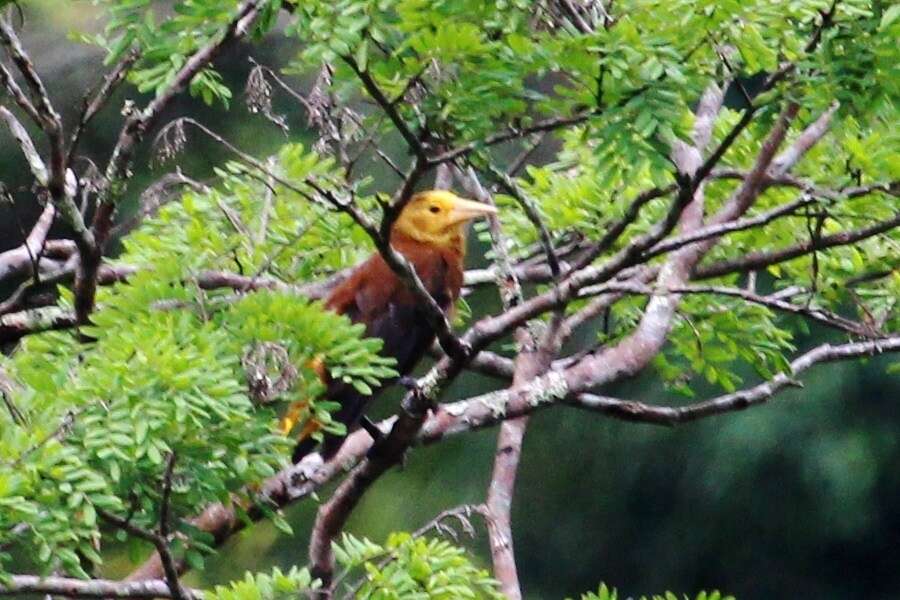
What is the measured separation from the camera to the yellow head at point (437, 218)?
4000 mm

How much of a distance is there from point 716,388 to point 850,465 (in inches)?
21.4

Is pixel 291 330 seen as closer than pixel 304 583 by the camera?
Yes

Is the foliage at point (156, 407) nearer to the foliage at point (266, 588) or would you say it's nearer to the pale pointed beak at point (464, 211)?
the foliage at point (266, 588)

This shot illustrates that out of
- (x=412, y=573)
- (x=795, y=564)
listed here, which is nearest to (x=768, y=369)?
(x=412, y=573)

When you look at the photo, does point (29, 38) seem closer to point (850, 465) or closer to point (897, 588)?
point (850, 465)

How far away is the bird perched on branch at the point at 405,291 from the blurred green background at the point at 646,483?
185 cm

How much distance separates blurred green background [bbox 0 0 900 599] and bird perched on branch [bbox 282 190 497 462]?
1853mm

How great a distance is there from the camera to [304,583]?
8.73 feet

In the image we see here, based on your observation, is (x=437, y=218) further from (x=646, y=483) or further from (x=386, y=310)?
(x=646, y=483)

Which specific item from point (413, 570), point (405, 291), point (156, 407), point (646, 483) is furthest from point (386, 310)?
point (646, 483)

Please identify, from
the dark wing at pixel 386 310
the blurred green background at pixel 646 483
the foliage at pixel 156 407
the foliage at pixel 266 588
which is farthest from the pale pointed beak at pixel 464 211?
the blurred green background at pixel 646 483

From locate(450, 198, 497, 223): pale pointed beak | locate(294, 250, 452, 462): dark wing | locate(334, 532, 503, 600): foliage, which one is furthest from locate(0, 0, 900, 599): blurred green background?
locate(334, 532, 503, 600): foliage

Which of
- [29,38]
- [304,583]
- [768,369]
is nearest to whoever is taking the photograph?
[304,583]

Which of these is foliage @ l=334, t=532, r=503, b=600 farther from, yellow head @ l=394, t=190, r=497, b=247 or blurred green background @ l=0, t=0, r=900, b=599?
blurred green background @ l=0, t=0, r=900, b=599
